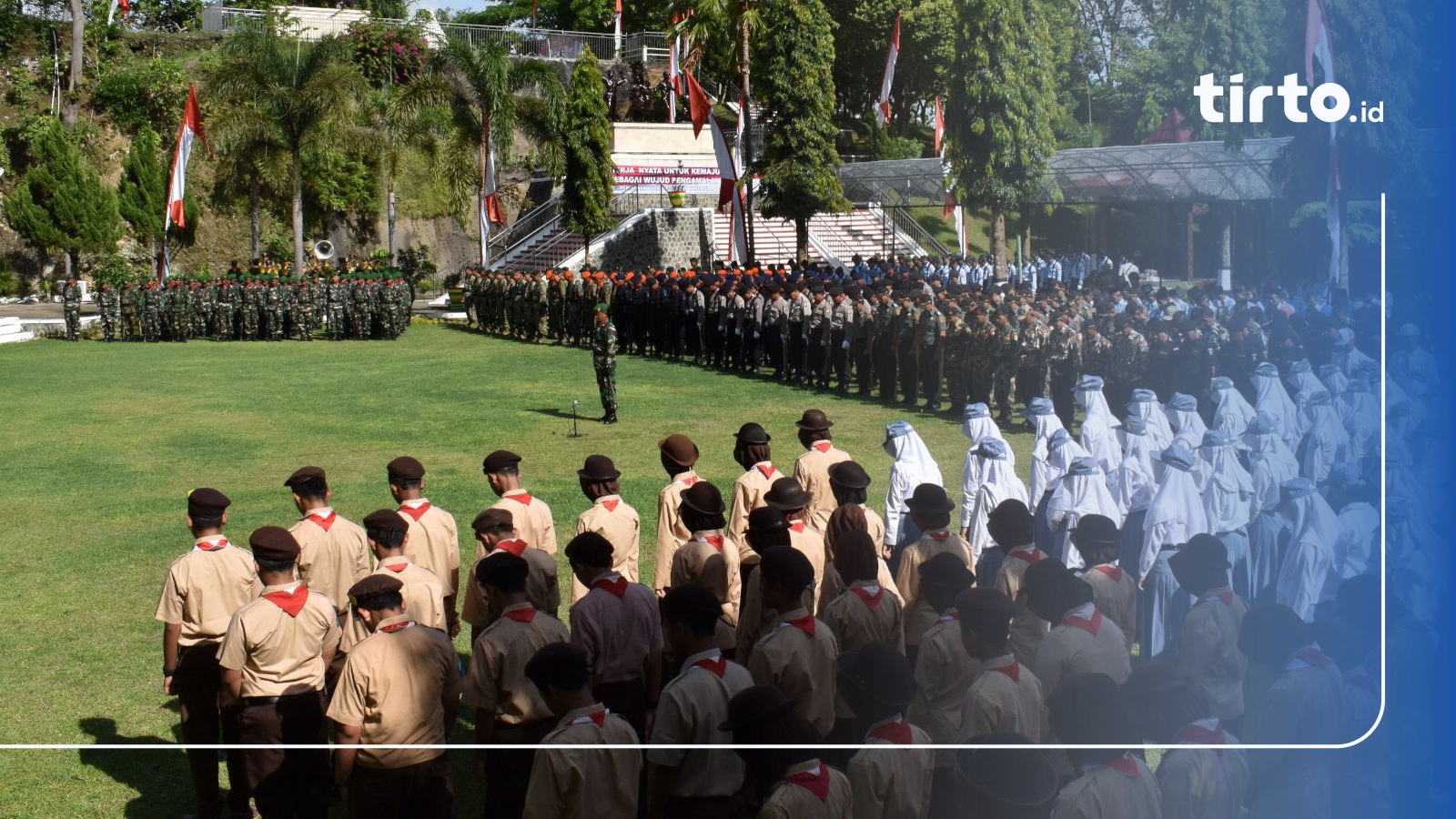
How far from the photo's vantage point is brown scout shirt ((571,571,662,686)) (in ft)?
17.8

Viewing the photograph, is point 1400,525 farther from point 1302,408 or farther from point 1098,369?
point 1098,369

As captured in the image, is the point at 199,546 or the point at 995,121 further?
the point at 995,121

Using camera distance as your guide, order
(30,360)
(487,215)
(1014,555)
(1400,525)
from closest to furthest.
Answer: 1. (1400,525)
2. (1014,555)
3. (30,360)
4. (487,215)

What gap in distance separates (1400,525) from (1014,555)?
2.70 m

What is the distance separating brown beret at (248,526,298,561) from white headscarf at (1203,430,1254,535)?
4831 millimetres

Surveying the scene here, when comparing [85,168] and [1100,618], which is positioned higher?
[85,168]

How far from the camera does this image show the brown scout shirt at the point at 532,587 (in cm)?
613

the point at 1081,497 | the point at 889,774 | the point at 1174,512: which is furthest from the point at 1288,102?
the point at 1081,497

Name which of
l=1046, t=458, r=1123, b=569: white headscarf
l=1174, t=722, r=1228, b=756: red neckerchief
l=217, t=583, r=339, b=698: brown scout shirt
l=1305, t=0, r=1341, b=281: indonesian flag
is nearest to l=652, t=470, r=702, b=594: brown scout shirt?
l=217, t=583, r=339, b=698: brown scout shirt

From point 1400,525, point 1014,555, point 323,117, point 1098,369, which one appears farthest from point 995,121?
point 323,117

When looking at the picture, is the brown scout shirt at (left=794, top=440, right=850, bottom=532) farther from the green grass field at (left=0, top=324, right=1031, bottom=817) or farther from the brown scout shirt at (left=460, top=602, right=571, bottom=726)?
the brown scout shirt at (left=460, top=602, right=571, bottom=726)

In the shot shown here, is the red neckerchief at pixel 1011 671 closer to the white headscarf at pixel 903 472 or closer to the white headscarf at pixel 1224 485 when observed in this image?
the white headscarf at pixel 1224 485

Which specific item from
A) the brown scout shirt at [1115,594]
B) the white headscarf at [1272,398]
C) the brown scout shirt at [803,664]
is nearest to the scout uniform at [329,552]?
the brown scout shirt at [803,664]

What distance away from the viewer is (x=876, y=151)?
128 ft
